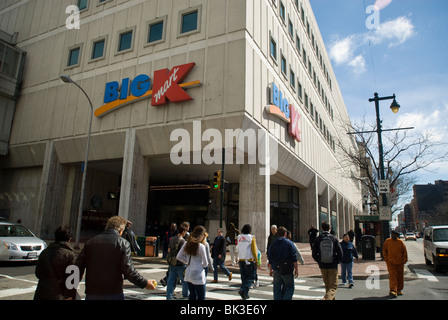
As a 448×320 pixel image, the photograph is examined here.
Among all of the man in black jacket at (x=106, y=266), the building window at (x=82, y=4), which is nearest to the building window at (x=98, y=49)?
the building window at (x=82, y=4)

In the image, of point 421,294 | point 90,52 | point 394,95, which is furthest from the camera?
point 90,52

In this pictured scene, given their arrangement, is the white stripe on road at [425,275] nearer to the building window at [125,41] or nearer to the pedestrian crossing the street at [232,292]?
the pedestrian crossing the street at [232,292]

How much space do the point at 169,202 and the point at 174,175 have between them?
4369mm

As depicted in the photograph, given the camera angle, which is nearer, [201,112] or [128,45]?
[201,112]

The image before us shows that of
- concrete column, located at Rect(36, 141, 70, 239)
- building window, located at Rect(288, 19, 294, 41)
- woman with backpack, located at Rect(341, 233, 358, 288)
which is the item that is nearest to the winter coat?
woman with backpack, located at Rect(341, 233, 358, 288)

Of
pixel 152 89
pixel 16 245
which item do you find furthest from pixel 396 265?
pixel 152 89

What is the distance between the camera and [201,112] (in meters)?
18.0

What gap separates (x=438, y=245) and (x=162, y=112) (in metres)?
15.6

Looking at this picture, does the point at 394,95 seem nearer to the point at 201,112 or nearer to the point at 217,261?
the point at 201,112

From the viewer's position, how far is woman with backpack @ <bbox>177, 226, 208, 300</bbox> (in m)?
5.30

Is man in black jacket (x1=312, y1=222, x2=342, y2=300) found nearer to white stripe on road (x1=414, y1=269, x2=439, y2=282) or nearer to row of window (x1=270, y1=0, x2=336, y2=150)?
white stripe on road (x1=414, y1=269, x2=439, y2=282)

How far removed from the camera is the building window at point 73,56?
24.8m

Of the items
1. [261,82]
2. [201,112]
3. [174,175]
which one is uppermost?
[261,82]
